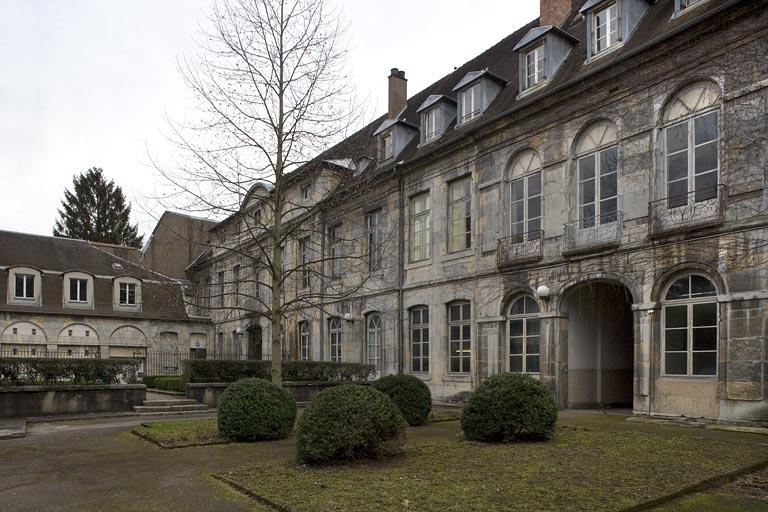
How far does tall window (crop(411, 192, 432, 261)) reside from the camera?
20.3 metres

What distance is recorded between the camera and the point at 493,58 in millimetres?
21844

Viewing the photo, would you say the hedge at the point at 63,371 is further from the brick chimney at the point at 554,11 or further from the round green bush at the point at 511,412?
the brick chimney at the point at 554,11

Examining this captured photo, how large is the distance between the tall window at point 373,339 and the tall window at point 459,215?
476 cm

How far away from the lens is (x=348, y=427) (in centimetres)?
773

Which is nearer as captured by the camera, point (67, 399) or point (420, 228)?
point (67, 399)

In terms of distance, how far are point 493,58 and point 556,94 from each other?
275 inches

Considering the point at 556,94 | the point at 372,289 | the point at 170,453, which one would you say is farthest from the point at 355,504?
the point at 372,289

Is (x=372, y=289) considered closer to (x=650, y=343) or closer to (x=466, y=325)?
(x=466, y=325)

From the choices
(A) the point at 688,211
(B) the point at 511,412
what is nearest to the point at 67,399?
(B) the point at 511,412

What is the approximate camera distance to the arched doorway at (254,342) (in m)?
31.8

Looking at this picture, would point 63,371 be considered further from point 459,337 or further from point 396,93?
point 396,93

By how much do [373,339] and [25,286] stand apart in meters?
18.2

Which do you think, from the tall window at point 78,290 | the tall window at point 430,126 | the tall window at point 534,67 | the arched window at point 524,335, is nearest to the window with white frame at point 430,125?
the tall window at point 430,126

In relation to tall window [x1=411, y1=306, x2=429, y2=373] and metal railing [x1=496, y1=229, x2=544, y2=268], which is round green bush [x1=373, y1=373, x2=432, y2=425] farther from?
tall window [x1=411, y1=306, x2=429, y2=373]
